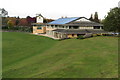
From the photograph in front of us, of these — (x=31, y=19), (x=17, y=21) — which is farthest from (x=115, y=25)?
(x=17, y=21)

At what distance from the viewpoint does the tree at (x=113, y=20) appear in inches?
1645

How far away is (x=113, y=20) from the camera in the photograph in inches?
1649

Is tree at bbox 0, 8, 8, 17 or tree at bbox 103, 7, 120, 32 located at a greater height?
tree at bbox 0, 8, 8, 17

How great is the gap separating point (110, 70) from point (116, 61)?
3.34 m

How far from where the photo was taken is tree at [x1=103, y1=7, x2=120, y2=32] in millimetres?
41781

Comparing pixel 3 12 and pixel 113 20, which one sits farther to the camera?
pixel 3 12

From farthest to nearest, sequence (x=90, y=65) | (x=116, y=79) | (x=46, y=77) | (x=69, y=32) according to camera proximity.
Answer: (x=69, y=32), (x=90, y=65), (x=46, y=77), (x=116, y=79)

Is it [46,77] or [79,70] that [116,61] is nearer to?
[79,70]

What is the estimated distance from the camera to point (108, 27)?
142 ft

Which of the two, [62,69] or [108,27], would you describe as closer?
[62,69]

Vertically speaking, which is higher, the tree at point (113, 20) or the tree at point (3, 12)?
the tree at point (3, 12)

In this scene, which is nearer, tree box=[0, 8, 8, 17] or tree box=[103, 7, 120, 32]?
tree box=[103, 7, 120, 32]

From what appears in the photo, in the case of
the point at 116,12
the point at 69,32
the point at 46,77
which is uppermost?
the point at 116,12

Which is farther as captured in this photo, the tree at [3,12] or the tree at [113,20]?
the tree at [3,12]
